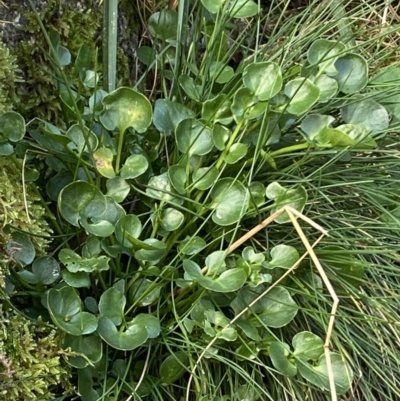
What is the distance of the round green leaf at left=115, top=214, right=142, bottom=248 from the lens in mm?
755

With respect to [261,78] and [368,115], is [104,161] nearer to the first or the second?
[261,78]

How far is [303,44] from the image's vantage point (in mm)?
984

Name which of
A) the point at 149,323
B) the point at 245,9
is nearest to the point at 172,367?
the point at 149,323

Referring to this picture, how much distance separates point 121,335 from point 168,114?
12.1 inches

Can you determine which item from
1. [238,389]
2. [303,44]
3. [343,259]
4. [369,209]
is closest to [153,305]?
[238,389]

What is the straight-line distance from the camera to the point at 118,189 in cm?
80

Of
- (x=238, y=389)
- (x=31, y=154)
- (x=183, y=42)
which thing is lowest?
(x=238, y=389)

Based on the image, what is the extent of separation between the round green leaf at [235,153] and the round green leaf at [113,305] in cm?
22

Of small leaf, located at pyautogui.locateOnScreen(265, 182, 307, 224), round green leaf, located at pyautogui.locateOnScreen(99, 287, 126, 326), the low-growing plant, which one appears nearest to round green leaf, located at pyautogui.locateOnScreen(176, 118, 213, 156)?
the low-growing plant

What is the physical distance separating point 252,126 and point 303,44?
0.71 feet

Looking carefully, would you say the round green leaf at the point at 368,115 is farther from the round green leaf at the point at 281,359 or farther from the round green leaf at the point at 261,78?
the round green leaf at the point at 281,359

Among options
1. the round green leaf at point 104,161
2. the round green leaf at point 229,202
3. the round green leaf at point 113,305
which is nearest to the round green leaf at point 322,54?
the round green leaf at point 229,202

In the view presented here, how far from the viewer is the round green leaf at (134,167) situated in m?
0.79

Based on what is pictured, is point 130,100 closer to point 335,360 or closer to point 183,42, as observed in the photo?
point 183,42
